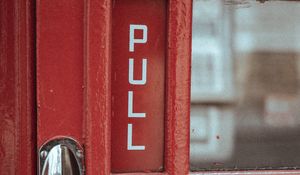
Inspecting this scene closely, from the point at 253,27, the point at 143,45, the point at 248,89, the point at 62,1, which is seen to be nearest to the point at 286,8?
the point at 253,27

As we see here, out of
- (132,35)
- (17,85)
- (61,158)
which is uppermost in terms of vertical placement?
(132,35)

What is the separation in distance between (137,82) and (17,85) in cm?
25

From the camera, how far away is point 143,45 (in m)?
0.94

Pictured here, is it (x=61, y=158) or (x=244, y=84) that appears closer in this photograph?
(x=61, y=158)

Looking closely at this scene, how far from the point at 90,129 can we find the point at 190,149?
0.23 m

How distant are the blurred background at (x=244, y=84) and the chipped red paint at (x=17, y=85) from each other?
35 cm

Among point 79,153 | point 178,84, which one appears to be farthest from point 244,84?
point 79,153

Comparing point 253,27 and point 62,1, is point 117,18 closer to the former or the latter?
point 62,1

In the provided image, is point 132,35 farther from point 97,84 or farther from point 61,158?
point 61,158

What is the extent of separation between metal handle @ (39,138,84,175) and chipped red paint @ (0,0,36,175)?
1.6 inches

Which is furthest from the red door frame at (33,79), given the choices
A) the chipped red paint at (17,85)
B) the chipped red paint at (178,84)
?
the chipped red paint at (178,84)

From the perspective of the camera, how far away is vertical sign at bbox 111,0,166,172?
36.5 inches

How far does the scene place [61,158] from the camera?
87 cm

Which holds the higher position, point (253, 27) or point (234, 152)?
point (253, 27)
